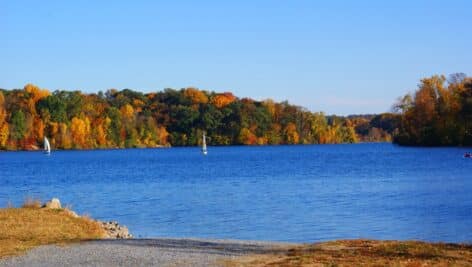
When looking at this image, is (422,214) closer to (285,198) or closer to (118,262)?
(285,198)

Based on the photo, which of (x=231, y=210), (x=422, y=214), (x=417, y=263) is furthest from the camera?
(x=231, y=210)

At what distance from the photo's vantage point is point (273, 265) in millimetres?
14141

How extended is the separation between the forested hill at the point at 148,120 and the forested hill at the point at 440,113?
2025 inches

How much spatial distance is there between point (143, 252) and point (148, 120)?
14629 cm

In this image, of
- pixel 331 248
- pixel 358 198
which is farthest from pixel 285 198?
pixel 331 248

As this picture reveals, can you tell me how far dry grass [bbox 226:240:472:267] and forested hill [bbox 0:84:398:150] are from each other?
12074 cm

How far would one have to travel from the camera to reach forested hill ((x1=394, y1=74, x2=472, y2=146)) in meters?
112

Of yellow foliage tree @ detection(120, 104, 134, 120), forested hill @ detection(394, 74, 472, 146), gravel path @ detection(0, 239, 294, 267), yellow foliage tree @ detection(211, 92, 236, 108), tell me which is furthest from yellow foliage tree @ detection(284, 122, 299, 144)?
gravel path @ detection(0, 239, 294, 267)

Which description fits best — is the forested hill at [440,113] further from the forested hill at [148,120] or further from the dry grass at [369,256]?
the dry grass at [369,256]

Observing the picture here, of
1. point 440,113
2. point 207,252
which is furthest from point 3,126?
point 207,252

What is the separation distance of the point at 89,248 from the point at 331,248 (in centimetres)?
566

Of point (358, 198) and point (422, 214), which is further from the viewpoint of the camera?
point (358, 198)

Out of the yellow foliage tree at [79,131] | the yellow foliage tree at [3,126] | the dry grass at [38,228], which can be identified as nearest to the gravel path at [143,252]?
the dry grass at [38,228]

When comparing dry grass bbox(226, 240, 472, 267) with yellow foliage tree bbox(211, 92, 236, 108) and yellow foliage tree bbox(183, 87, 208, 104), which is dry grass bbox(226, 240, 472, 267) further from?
yellow foliage tree bbox(183, 87, 208, 104)
